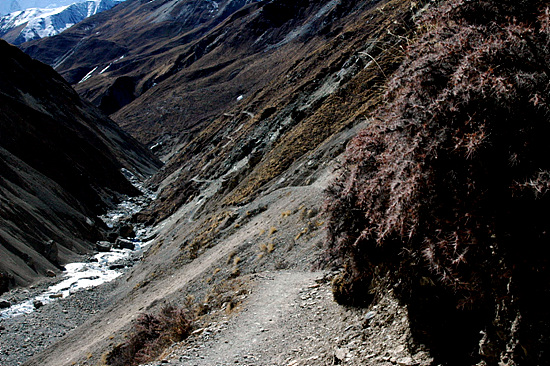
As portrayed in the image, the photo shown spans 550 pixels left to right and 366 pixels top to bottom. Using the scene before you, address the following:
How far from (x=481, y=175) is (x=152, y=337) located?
30.1ft

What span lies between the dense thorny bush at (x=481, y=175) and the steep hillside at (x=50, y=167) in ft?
88.6

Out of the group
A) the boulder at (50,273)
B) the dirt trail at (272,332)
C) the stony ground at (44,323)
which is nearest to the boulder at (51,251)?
the boulder at (50,273)

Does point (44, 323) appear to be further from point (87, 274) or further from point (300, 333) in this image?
point (300, 333)

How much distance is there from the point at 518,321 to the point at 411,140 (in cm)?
181

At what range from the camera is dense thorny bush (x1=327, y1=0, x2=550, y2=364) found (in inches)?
133

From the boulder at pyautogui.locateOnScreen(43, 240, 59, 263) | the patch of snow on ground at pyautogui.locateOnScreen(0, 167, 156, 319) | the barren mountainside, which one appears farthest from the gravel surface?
the barren mountainside

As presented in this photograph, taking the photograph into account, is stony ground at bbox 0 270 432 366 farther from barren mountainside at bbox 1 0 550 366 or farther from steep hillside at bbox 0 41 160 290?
steep hillside at bbox 0 41 160 290

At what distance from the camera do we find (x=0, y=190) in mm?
31562

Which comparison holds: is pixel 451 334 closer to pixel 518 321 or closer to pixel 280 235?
pixel 518 321

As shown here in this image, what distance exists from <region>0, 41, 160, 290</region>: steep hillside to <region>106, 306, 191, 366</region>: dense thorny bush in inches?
705

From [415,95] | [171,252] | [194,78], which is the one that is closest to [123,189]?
[171,252]

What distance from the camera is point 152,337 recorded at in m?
10.3

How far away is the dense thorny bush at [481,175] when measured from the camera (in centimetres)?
339

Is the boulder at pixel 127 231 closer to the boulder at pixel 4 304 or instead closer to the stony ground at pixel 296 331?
the boulder at pixel 4 304
